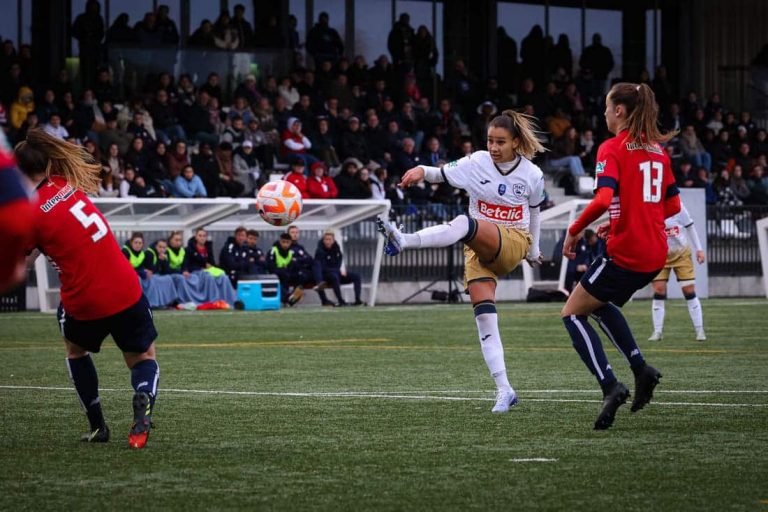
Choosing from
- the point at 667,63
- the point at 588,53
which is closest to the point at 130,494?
the point at 588,53

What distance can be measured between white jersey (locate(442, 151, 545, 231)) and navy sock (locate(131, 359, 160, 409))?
2737mm

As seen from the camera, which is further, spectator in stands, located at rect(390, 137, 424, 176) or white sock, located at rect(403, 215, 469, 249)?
spectator in stands, located at rect(390, 137, 424, 176)

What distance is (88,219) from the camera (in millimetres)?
7402

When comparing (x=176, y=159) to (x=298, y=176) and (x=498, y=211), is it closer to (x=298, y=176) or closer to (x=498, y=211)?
(x=298, y=176)

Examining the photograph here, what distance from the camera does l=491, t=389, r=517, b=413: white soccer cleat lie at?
367 inches

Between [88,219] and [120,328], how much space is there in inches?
24.2

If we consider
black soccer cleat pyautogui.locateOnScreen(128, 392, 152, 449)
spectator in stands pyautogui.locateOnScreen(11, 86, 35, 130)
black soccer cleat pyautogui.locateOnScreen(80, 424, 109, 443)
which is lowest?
black soccer cleat pyautogui.locateOnScreen(80, 424, 109, 443)

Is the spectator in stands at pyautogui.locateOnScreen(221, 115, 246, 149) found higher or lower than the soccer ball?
higher

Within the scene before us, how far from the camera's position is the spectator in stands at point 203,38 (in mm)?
32750

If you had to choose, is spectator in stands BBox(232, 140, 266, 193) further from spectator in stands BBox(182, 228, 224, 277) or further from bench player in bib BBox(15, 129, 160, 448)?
bench player in bib BBox(15, 129, 160, 448)

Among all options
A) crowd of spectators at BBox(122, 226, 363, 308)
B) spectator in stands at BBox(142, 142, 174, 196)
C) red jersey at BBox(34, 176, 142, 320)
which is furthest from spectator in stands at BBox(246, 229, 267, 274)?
red jersey at BBox(34, 176, 142, 320)

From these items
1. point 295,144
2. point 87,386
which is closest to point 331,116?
point 295,144

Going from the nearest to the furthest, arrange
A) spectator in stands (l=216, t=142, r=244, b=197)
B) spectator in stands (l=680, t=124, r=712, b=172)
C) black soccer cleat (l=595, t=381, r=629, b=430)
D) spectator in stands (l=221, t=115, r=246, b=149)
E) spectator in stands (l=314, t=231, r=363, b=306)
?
black soccer cleat (l=595, t=381, r=629, b=430) → spectator in stands (l=314, t=231, r=363, b=306) → spectator in stands (l=216, t=142, r=244, b=197) → spectator in stands (l=221, t=115, r=246, b=149) → spectator in stands (l=680, t=124, r=712, b=172)

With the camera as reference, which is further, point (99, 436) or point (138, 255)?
point (138, 255)
